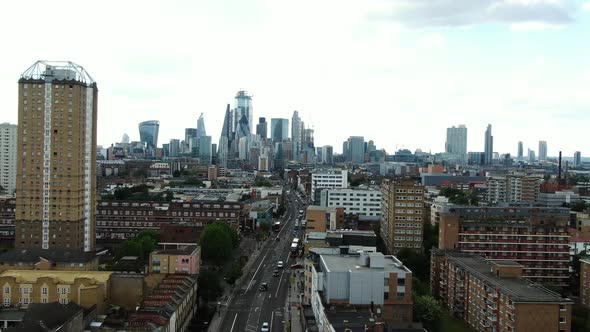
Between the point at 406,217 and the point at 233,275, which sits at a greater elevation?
the point at 406,217

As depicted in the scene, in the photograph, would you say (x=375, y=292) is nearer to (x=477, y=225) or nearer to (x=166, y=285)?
(x=166, y=285)

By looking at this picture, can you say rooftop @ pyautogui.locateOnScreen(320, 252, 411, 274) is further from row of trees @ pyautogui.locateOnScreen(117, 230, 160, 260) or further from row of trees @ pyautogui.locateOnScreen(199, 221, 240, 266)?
row of trees @ pyautogui.locateOnScreen(117, 230, 160, 260)

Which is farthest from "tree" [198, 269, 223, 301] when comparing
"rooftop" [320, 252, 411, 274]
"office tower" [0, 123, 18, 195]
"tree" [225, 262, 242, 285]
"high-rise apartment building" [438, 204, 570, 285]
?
"office tower" [0, 123, 18, 195]

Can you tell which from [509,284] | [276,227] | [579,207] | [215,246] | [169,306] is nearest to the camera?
[169,306]

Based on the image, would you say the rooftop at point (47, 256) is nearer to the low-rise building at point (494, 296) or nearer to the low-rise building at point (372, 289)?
the low-rise building at point (372, 289)

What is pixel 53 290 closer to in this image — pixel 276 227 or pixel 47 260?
pixel 47 260

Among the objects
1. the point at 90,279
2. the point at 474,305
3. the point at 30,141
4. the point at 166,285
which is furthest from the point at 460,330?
the point at 30,141

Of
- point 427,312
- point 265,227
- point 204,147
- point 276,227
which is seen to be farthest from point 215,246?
point 204,147
